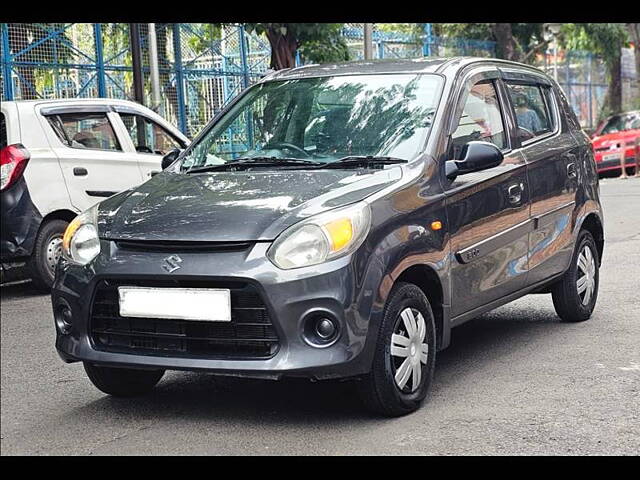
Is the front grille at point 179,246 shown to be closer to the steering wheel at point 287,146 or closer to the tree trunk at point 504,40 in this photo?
the steering wheel at point 287,146

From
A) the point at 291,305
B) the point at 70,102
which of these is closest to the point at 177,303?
the point at 291,305

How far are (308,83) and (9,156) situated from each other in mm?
3670

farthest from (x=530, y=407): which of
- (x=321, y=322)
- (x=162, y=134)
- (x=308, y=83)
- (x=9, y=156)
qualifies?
(x=162, y=134)

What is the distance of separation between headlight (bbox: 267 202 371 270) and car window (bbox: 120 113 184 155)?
6.26 metres

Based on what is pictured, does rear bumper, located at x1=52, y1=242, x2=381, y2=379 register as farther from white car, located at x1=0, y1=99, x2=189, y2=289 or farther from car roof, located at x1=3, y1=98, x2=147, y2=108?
car roof, located at x1=3, y1=98, x2=147, y2=108

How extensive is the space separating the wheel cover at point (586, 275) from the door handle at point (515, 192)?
4.00 ft

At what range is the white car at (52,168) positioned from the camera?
945cm

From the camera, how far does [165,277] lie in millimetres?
4781

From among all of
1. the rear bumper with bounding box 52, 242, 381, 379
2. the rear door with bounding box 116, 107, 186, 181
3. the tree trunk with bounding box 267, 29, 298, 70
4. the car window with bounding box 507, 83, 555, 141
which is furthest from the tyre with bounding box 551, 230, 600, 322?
the tree trunk with bounding box 267, 29, 298, 70

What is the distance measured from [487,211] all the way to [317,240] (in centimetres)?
151

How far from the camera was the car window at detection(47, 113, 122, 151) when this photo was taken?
32.9ft

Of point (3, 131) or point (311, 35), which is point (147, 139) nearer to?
point (3, 131)

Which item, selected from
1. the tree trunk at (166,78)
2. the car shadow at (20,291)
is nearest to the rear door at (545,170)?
the car shadow at (20,291)

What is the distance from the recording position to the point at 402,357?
512 cm
